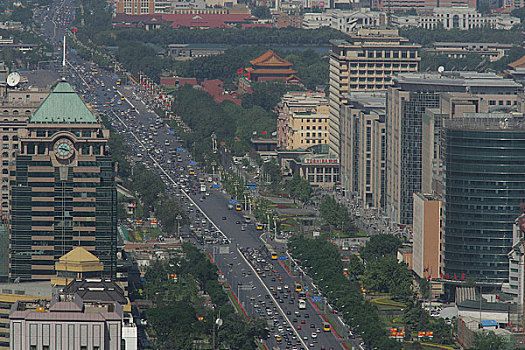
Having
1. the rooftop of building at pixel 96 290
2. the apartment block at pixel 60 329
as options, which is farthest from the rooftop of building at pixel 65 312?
the rooftop of building at pixel 96 290

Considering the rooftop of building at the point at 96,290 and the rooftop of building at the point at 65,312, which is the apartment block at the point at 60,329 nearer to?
the rooftop of building at the point at 65,312

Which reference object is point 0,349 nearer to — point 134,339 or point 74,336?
point 134,339

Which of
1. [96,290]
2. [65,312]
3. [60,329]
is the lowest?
[96,290]

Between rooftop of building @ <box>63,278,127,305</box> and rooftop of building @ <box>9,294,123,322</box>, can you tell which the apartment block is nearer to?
rooftop of building @ <box>9,294,123,322</box>

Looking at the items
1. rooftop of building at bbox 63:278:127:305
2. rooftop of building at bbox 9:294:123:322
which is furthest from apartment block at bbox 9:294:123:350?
rooftop of building at bbox 63:278:127:305

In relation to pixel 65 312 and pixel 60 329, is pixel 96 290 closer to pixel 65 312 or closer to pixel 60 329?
pixel 65 312

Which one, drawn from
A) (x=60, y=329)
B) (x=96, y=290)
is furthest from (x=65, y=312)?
(x=96, y=290)

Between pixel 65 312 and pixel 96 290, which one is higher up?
pixel 65 312

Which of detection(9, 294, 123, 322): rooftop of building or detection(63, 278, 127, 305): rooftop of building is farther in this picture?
detection(63, 278, 127, 305): rooftop of building

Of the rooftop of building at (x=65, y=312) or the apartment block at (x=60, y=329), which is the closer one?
the apartment block at (x=60, y=329)

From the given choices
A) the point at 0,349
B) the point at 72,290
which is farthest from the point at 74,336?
the point at 0,349

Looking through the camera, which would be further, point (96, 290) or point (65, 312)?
point (96, 290)
